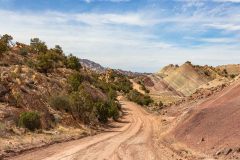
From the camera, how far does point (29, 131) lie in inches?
1412

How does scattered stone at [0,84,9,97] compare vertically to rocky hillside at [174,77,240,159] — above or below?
above

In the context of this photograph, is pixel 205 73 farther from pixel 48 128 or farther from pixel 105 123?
pixel 48 128

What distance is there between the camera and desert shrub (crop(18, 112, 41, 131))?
35.9m

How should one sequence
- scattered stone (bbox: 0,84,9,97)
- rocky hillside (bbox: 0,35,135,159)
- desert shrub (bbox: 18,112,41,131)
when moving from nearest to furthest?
rocky hillside (bbox: 0,35,135,159), desert shrub (bbox: 18,112,41,131), scattered stone (bbox: 0,84,9,97)

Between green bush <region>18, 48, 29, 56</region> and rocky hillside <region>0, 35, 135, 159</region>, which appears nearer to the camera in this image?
rocky hillside <region>0, 35, 135, 159</region>

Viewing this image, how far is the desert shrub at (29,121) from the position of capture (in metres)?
35.9

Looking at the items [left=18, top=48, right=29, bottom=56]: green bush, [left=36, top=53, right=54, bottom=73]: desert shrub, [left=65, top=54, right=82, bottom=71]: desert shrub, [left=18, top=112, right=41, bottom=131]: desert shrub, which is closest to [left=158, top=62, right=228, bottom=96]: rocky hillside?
[left=65, top=54, right=82, bottom=71]: desert shrub

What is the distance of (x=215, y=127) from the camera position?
35156 mm

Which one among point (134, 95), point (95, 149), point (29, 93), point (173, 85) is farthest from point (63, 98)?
point (173, 85)

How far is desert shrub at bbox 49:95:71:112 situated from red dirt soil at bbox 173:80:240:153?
13.2 metres

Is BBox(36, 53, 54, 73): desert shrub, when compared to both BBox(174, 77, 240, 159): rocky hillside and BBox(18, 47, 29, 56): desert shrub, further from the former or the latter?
BBox(174, 77, 240, 159): rocky hillside

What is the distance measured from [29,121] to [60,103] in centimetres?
1241

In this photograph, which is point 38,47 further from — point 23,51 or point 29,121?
point 29,121

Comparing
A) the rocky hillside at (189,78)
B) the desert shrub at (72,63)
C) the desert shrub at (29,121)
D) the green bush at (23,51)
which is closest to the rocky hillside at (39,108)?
the desert shrub at (29,121)
